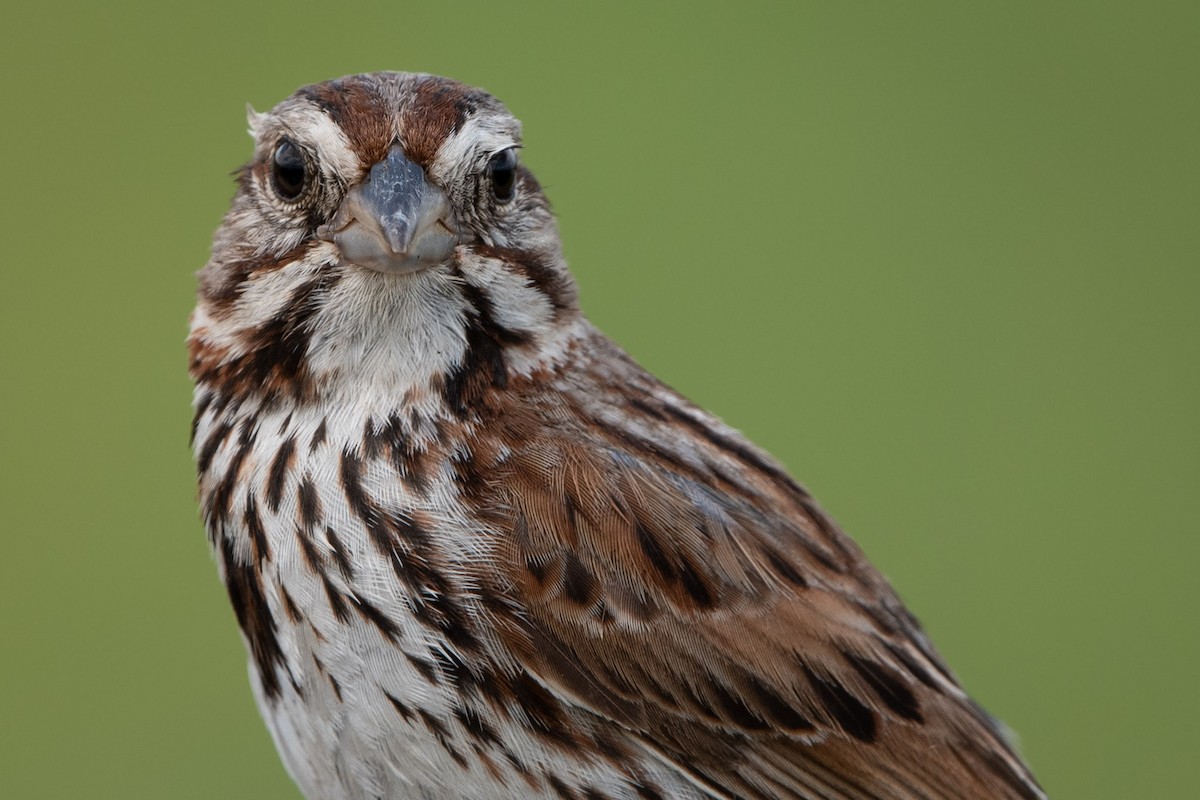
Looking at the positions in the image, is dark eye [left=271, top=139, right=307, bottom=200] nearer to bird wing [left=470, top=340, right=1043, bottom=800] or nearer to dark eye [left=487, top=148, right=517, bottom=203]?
dark eye [left=487, top=148, right=517, bottom=203]

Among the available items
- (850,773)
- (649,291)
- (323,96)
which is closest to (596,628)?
(850,773)

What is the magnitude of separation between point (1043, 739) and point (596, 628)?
4.54 meters

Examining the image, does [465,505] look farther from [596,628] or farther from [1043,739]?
[1043,739]

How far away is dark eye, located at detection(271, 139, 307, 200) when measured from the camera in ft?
12.6

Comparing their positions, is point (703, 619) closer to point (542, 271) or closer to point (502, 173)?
point (542, 271)

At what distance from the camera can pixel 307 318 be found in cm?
383

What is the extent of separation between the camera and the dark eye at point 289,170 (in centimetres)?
385

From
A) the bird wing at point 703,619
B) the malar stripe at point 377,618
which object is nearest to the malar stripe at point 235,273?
the bird wing at point 703,619

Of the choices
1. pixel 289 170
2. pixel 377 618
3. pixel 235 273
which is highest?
pixel 289 170

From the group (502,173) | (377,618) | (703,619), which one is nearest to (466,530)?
(377,618)

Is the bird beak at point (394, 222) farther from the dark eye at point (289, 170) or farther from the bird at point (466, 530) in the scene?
the dark eye at point (289, 170)

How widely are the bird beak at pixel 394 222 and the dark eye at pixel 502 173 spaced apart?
0.17 metres

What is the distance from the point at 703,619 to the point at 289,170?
4.47 feet

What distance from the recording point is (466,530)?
3.78 m
